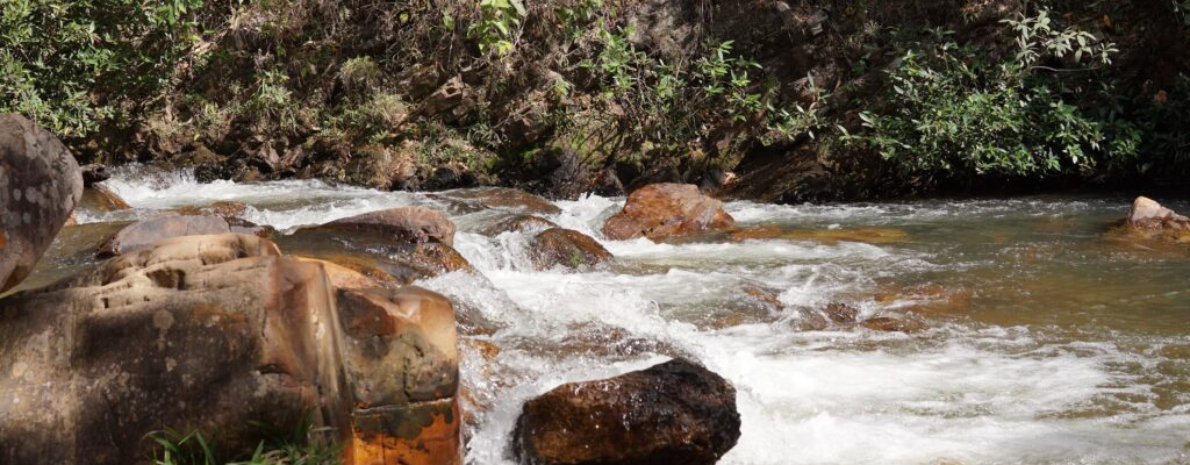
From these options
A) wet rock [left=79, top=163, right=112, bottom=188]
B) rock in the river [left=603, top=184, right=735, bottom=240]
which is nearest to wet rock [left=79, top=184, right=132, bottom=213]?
wet rock [left=79, top=163, right=112, bottom=188]

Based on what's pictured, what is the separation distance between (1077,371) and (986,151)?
20.0 ft

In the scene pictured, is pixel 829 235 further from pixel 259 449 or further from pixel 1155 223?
pixel 259 449

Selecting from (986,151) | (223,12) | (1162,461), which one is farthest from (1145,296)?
(223,12)

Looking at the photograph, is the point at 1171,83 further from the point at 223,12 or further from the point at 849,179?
the point at 223,12

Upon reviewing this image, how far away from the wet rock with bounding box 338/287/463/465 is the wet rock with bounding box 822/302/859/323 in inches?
132

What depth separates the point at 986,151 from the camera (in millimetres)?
10953

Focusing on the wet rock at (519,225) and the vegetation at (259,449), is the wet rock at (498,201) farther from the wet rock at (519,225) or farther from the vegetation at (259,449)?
the vegetation at (259,449)

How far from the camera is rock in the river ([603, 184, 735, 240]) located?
956 cm

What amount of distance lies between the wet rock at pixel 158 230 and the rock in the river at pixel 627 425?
11.5 ft

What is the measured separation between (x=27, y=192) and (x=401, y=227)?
431cm

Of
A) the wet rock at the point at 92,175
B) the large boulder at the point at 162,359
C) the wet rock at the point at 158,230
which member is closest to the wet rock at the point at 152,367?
the large boulder at the point at 162,359

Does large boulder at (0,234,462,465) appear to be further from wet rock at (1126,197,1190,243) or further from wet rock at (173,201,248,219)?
wet rock at (1126,197,1190,243)

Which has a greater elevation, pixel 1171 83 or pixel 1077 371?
pixel 1171 83

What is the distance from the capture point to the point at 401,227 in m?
7.50
